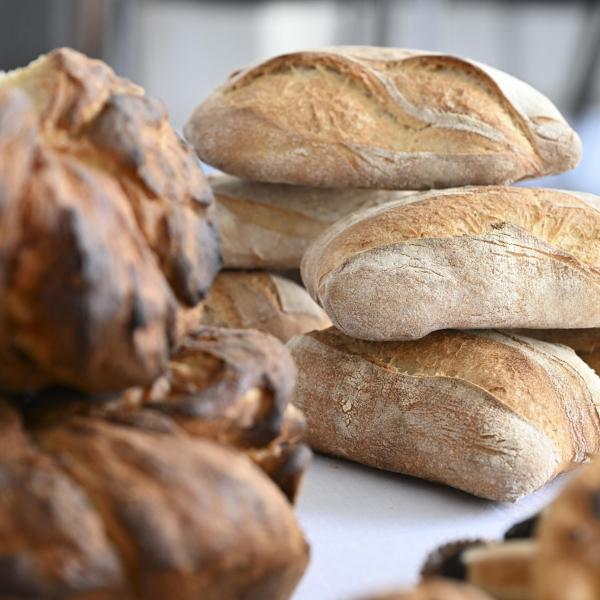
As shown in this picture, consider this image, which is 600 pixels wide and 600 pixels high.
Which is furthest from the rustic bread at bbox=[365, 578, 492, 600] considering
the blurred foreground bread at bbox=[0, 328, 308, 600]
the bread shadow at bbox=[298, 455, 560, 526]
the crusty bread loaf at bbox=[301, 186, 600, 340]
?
the crusty bread loaf at bbox=[301, 186, 600, 340]

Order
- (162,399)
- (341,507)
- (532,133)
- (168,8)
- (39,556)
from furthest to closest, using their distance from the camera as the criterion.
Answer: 1. (168,8)
2. (532,133)
3. (341,507)
4. (162,399)
5. (39,556)

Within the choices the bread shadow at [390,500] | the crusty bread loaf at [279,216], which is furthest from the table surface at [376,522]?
the crusty bread loaf at [279,216]

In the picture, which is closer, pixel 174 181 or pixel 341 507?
pixel 174 181

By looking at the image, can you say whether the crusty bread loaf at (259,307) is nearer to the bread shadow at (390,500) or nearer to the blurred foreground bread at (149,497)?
the bread shadow at (390,500)

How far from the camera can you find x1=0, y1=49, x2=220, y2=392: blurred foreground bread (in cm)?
65

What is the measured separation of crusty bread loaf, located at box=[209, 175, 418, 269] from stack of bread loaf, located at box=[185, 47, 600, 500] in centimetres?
13

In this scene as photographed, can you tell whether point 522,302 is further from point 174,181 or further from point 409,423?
point 174,181

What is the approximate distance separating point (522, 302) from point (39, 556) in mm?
827

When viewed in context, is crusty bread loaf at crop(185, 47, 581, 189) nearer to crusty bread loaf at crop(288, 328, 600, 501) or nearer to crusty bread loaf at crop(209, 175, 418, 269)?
crusty bread loaf at crop(209, 175, 418, 269)

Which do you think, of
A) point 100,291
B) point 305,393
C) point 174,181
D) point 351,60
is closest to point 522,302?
point 305,393

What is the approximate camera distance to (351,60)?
4.99 feet

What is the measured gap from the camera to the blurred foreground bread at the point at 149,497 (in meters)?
0.61

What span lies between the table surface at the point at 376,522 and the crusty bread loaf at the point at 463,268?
21 cm

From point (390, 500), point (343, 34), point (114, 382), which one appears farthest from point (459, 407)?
point (343, 34)
